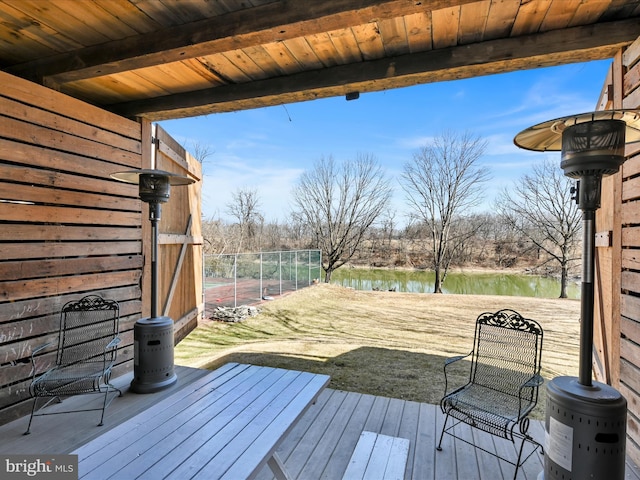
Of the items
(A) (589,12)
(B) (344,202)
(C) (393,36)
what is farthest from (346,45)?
(B) (344,202)

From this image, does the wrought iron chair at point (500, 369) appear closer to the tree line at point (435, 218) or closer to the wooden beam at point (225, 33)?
the wooden beam at point (225, 33)

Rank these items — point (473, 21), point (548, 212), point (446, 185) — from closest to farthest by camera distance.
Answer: point (473, 21) < point (548, 212) < point (446, 185)

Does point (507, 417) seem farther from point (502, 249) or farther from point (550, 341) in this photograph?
point (502, 249)

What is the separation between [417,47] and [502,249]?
52.9 ft

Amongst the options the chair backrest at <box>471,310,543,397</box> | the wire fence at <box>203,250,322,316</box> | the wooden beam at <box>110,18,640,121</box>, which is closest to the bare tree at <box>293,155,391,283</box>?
the wire fence at <box>203,250,322,316</box>

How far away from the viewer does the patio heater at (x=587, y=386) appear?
4.62 feet

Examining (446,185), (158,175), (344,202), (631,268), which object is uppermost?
(446,185)

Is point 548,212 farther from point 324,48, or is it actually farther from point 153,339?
point 153,339

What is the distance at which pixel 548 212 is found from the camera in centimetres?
1187

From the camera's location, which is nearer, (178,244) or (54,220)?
(54,220)

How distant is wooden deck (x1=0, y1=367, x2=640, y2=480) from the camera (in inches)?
77.4

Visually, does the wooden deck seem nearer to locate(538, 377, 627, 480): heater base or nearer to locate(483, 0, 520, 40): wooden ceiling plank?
locate(538, 377, 627, 480): heater base

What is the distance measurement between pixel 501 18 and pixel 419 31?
0.47 m

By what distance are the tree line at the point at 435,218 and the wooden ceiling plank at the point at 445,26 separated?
10655 mm
